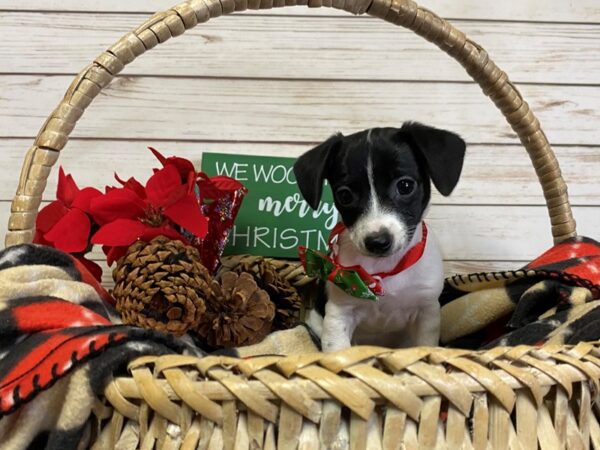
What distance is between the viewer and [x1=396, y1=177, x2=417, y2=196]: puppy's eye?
1.18 m

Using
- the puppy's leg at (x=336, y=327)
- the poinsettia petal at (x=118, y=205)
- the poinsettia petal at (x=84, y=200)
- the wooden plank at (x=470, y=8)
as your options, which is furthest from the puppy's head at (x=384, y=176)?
the wooden plank at (x=470, y=8)

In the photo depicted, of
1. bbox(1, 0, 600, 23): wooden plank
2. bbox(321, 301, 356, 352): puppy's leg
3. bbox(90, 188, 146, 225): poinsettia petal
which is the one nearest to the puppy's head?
bbox(321, 301, 356, 352): puppy's leg

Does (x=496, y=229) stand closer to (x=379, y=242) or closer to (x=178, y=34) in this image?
(x=379, y=242)

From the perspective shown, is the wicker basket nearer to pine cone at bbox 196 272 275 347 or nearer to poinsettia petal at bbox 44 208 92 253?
pine cone at bbox 196 272 275 347

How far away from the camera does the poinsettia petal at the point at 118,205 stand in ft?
3.90

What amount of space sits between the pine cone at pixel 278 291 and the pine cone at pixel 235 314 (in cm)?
12

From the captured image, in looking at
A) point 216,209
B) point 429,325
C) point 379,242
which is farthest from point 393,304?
point 216,209

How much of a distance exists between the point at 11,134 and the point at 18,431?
1.19 m

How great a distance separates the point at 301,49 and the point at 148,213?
0.75 metres

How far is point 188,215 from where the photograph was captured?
119 cm

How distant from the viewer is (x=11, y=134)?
5.45ft

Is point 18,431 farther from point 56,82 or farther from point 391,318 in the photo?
point 56,82

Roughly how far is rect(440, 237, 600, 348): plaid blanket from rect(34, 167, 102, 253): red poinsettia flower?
2.69ft

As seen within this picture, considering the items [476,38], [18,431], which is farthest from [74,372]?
[476,38]
